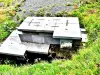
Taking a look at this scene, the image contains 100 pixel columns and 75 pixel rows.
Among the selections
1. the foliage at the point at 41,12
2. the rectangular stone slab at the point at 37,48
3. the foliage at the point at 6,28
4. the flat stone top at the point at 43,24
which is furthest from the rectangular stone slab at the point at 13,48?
the foliage at the point at 41,12

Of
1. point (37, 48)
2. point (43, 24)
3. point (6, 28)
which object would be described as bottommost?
point (6, 28)

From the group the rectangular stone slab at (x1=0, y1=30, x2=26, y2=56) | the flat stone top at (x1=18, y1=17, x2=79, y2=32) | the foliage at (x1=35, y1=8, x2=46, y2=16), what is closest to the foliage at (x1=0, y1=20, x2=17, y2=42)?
the rectangular stone slab at (x1=0, y1=30, x2=26, y2=56)

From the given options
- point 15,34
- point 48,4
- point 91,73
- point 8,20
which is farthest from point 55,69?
point 48,4

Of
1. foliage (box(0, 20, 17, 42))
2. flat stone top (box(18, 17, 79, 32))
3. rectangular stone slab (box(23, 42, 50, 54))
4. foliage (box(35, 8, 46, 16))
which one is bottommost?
foliage (box(0, 20, 17, 42))

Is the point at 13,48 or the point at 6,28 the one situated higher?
the point at 13,48

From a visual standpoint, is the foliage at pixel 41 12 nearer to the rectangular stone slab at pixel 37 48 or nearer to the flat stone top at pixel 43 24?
the flat stone top at pixel 43 24

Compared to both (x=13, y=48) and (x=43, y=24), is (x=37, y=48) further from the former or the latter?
(x=43, y=24)

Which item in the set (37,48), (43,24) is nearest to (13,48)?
(37,48)

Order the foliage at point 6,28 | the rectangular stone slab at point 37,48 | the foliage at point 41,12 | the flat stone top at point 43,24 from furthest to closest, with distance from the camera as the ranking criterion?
the foliage at point 41,12 → the foliage at point 6,28 → the flat stone top at point 43,24 → the rectangular stone slab at point 37,48

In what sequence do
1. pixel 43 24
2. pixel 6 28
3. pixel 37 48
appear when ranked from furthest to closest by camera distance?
pixel 6 28, pixel 43 24, pixel 37 48

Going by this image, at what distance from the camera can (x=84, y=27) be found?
1209 cm

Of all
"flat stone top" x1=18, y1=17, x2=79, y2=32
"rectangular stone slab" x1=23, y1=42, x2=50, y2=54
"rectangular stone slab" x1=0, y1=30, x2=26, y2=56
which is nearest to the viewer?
"rectangular stone slab" x1=0, y1=30, x2=26, y2=56

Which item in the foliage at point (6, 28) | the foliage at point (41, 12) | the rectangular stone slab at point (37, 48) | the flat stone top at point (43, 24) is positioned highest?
the flat stone top at point (43, 24)

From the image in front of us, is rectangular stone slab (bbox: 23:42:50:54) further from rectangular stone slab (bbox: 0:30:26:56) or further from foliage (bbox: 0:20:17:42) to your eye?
foliage (bbox: 0:20:17:42)
